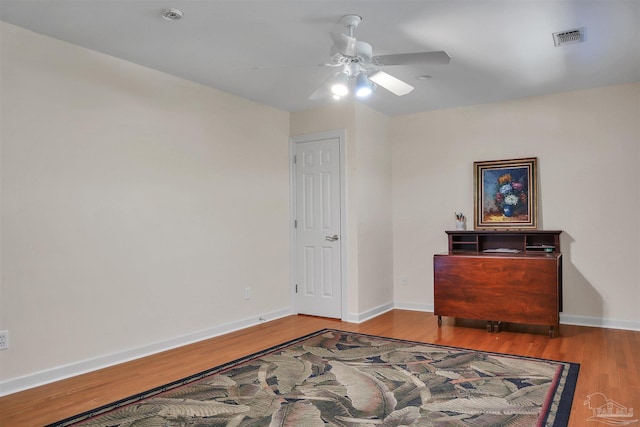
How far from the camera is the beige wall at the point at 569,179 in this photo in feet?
14.5

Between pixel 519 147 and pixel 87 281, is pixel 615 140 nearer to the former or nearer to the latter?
pixel 519 147

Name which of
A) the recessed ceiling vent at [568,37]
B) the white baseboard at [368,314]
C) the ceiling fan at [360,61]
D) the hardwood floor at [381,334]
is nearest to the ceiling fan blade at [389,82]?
the ceiling fan at [360,61]

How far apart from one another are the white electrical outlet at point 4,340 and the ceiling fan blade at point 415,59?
9.55 ft

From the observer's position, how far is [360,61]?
9.52ft

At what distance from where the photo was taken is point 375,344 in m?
3.96

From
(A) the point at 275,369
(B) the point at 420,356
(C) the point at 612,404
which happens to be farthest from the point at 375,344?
(C) the point at 612,404

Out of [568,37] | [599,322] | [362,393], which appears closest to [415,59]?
[568,37]

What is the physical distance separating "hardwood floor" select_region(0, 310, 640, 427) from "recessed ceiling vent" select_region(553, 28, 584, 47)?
2350 millimetres

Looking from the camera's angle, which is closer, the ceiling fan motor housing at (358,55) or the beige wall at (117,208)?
the ceiling fan motor housing at (358,55)

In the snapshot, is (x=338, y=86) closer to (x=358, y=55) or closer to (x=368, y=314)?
(x=358, y=55)

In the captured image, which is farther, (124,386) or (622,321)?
(622,321)

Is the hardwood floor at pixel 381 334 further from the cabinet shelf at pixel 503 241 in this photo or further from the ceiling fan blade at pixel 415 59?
the ceiling fan blade at pixel 415 59

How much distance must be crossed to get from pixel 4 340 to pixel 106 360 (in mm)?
733

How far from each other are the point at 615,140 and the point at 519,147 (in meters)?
0.87
